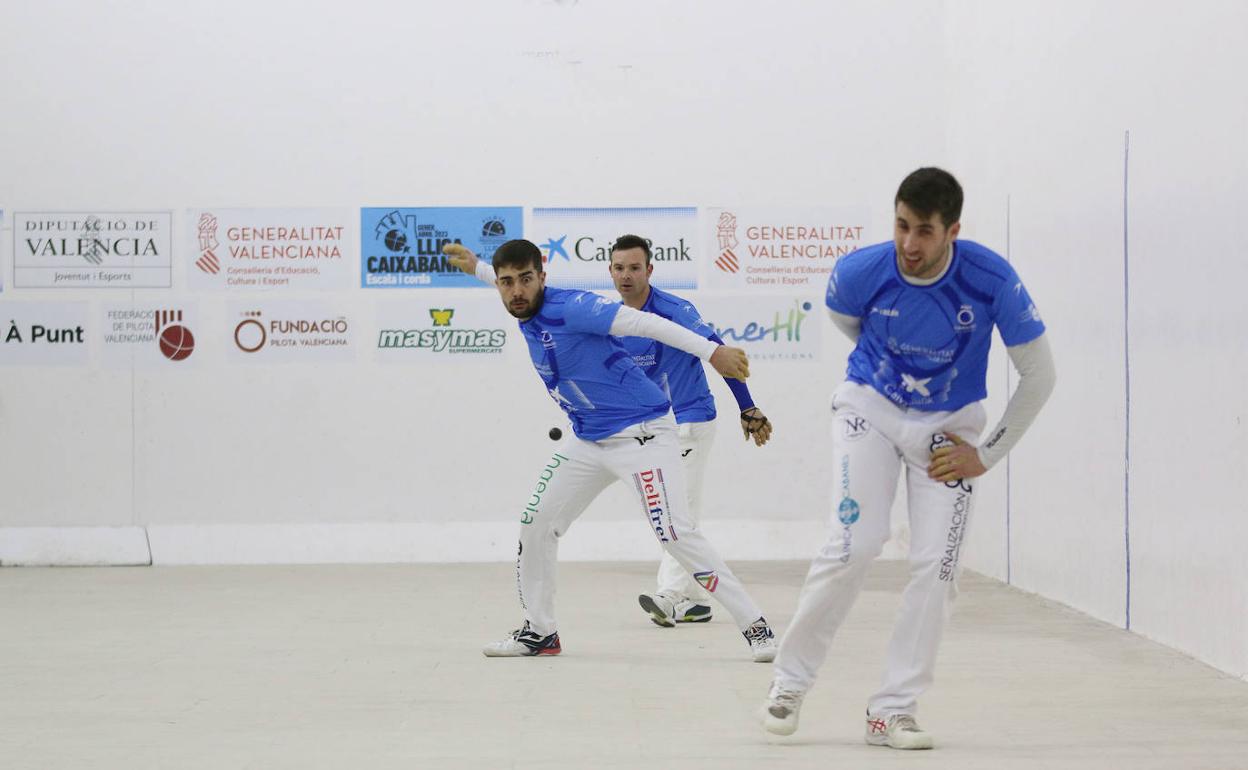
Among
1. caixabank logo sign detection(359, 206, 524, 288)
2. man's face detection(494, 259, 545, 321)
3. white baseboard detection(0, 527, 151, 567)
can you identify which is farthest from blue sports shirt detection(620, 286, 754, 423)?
white baseboard detection(0, 527, 151, 567)

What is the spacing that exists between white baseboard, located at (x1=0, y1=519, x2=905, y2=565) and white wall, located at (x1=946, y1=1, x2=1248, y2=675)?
5.43ft

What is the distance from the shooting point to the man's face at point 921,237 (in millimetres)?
3684

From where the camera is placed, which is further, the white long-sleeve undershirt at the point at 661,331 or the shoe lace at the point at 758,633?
the shoe lace at the point at 758,633

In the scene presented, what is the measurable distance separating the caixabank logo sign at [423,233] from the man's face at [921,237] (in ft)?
18.9

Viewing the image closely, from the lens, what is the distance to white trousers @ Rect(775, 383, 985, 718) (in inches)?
154

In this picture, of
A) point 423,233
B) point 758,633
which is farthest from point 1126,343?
point 423,233

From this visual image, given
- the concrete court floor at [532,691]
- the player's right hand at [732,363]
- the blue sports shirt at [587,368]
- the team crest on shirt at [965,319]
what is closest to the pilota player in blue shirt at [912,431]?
the team crest on shirt at [965,319]

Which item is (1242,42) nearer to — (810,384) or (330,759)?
(330,759)

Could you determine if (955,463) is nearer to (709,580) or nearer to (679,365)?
(709,580)

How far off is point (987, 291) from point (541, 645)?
2440 millimetres

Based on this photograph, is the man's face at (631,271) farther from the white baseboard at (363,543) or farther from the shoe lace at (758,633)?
the white baseboard at (363,543)

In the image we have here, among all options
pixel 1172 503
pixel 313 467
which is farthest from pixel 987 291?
pixel 313 467

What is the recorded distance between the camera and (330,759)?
3883 mm

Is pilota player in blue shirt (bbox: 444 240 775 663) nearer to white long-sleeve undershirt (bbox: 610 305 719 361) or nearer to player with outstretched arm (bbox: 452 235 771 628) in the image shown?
white long-sleeve undershirt (bbox: 610 305 719 361)
